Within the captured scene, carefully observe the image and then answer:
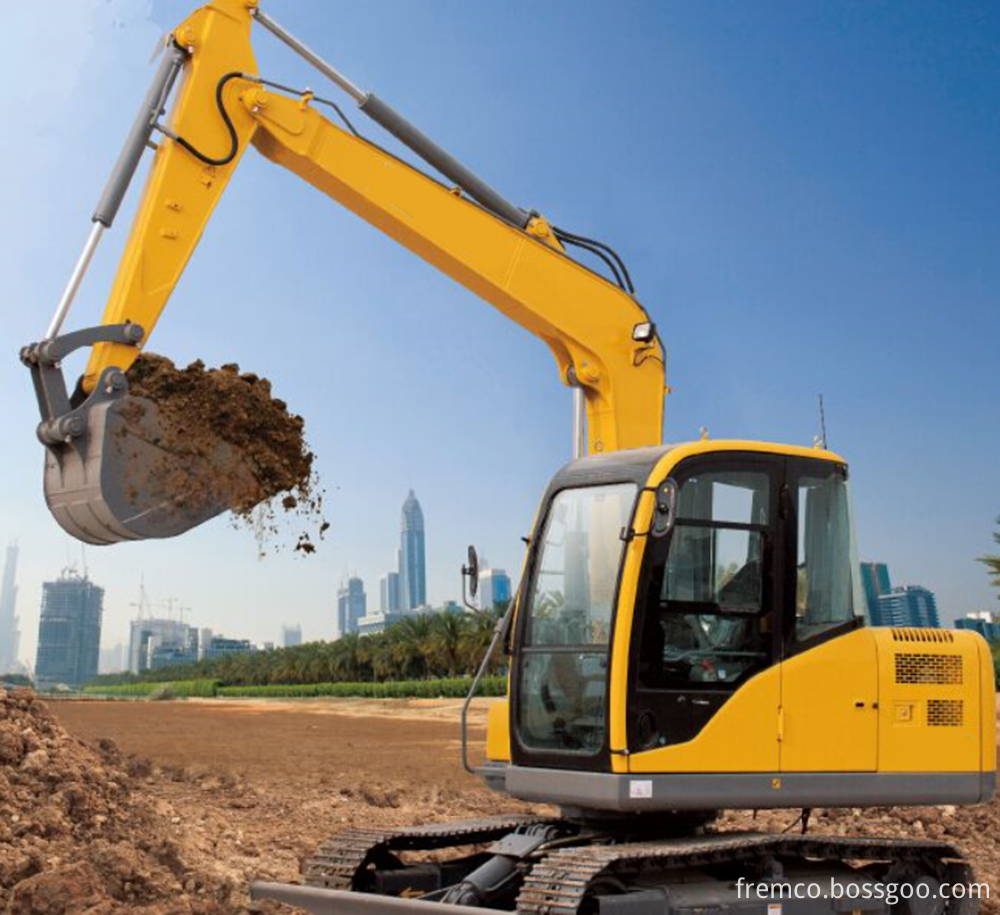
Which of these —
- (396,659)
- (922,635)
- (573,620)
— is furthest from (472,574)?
(396,659)

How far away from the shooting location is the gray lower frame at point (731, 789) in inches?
265

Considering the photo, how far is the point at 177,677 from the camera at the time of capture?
124m

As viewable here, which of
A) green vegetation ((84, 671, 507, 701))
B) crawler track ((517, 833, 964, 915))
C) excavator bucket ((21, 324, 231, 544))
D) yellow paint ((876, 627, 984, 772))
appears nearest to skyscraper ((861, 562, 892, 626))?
yellow paint ((876, 627, 984, 772))

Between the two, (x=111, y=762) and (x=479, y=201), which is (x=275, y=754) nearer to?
(x=111, y=762)

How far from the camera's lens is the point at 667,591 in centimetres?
693

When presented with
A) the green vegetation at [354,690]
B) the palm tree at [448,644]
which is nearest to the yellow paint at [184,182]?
the green vegetation at [354,690]

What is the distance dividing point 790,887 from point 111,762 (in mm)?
7761

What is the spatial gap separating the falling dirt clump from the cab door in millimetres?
3624

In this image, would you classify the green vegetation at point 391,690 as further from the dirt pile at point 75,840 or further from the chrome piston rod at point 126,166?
the chrome piston rod at point 126,166

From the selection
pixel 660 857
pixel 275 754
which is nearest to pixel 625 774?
pixel 660 857

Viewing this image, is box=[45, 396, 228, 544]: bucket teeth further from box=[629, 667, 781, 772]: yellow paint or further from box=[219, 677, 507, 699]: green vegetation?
box=[219, 677, 507, 699]: green vegetation

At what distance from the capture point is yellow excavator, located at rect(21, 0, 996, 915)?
686cm

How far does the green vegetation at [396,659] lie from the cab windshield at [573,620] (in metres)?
38.7

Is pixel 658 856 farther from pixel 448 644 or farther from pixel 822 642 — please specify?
pixel 448 644
